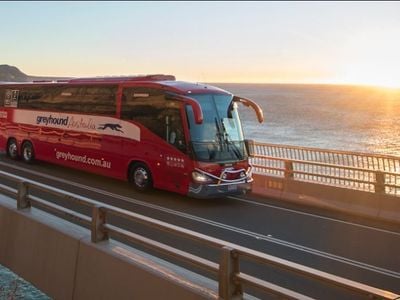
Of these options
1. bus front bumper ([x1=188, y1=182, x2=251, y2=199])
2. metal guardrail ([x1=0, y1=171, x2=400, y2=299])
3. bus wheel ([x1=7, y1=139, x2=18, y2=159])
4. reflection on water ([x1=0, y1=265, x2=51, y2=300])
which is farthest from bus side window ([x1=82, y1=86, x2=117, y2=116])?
metal guardrail ([x1=0, y1=171, x2=400, y2=299])

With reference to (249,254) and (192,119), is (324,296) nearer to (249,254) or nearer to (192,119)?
(249,254)

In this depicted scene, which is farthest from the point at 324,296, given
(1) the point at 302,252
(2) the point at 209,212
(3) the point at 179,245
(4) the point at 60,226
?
(2) the point at 209,212

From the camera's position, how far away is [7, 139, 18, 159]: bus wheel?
20.4 m

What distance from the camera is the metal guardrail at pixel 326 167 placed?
13266 millimetres

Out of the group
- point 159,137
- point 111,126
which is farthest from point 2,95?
point 159,137

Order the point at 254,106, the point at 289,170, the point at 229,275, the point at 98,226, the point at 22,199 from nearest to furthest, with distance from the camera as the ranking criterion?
1. the point at 229,275
2. the point at 98,226
3. the point at 22,199
4. the point at 289,170
5. the point at 254,106

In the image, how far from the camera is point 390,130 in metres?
72.1

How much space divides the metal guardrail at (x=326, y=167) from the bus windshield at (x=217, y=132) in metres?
0.66

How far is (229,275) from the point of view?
4.65 meters

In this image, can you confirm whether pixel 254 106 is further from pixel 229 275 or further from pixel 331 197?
pixel 229 275

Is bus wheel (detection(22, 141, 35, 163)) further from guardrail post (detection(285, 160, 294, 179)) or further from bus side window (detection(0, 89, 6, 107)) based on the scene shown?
guardrail post (detection(285, 160, 294, 179))

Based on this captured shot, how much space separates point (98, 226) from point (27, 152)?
14.4 metres

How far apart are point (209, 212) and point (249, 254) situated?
309 inches

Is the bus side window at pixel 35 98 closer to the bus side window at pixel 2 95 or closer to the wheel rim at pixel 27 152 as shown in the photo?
the bus side window at pixel 2 95
